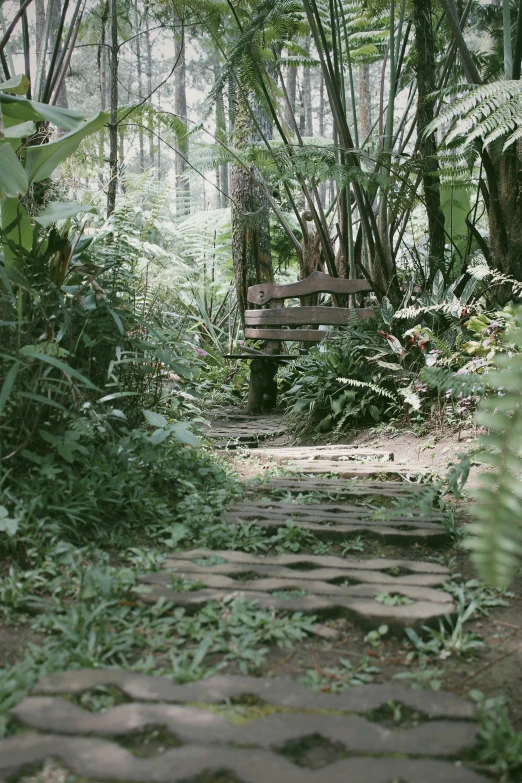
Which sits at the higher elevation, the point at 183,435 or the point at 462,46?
the point at 462,46

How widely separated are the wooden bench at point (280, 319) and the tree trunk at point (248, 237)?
125cm

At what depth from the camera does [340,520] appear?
2.16 metres

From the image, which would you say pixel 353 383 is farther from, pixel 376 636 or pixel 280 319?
pixel 376 636

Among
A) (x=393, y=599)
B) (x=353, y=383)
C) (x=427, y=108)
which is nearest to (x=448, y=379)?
(x=393, y=599)

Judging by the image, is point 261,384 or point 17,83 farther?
point 261,384

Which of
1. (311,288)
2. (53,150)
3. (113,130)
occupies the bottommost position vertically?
(311,288)

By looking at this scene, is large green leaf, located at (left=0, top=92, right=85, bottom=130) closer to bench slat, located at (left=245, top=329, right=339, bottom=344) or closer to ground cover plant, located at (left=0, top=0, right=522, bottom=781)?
ground cover plant, located at (left=0, top=0, right=522, bottom=781)

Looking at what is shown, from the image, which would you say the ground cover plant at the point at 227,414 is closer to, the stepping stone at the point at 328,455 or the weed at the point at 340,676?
the weed at the point at 340,676

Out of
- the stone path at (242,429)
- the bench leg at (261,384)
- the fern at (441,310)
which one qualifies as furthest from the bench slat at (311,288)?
the fern at (441,310)

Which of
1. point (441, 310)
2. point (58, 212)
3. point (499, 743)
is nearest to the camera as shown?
point (499, 743)

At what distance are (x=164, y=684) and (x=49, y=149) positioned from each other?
2287 millimetres

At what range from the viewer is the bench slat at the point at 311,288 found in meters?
5.59

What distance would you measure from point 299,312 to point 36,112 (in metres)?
3.43

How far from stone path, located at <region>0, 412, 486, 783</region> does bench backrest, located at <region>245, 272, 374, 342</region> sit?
4.00 m
